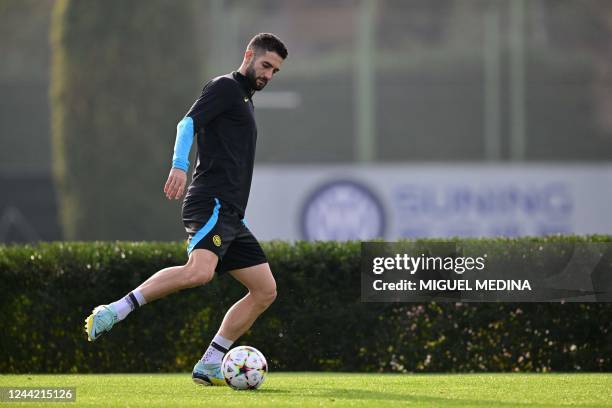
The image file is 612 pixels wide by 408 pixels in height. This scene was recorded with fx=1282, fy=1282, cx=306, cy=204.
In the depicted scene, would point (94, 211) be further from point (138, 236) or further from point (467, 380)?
point (467, 380)

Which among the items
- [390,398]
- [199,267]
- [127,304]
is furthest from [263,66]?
[390,398]

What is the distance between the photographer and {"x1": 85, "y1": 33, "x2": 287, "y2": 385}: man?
776 cm

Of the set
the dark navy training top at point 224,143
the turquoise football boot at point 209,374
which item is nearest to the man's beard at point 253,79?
the dark navy training top at point 224,143

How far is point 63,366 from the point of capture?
36.0 ft

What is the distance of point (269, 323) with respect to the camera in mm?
10867

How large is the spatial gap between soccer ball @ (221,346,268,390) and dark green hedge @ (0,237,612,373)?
2868mm

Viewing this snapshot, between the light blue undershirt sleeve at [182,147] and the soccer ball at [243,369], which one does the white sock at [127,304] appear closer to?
the soccer ball at [243,369]

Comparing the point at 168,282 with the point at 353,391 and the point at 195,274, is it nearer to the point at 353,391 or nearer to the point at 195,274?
the point at 195,274

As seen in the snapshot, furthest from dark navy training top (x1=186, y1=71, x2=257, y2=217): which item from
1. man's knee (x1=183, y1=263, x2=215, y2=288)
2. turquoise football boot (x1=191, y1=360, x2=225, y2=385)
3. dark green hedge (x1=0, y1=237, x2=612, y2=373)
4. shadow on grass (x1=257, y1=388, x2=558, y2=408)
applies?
dark green hedge (x1=0, y1=237, x2=612, y2=373)

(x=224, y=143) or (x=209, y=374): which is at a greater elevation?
(x=224, y=143)

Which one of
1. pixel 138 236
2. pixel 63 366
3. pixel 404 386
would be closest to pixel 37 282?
pixel 63 366

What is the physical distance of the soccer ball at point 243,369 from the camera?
795 centimetres

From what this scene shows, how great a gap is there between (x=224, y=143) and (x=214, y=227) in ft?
1.76

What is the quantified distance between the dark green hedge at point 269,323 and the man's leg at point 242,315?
263 centimetres
